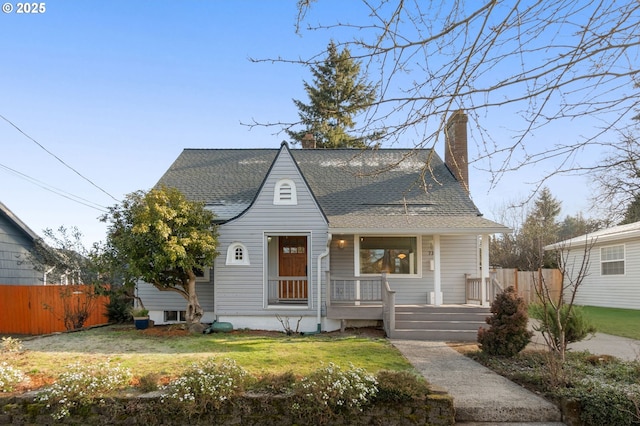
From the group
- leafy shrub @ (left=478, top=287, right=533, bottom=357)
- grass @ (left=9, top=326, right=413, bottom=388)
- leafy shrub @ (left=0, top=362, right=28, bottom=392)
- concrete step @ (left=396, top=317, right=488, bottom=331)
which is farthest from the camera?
concrete step @ (left=396, top=317, right=488, bottom=331)

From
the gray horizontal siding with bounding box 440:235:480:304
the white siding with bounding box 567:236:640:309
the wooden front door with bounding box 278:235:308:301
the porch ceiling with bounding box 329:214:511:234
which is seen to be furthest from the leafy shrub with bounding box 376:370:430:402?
the white siding with bounding box 567:236:640:309

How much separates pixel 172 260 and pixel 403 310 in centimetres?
623

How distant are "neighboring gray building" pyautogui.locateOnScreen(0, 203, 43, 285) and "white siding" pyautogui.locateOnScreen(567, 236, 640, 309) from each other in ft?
72.4

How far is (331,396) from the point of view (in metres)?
5.24

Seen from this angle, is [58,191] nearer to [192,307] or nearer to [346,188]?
[192,307]

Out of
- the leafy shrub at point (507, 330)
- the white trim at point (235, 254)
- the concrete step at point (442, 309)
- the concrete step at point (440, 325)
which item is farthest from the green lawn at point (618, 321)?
the white trim at point (235, 254)

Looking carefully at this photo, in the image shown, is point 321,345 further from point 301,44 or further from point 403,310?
point 301,44

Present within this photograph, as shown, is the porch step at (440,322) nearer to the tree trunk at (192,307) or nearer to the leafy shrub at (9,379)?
the tree trunk at (192,307)

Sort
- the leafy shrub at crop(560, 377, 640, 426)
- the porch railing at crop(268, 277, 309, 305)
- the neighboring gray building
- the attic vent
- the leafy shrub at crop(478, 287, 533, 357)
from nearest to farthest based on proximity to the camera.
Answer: the leafy shrub at crop(560, 377, 640, 426) → the leafy shrub at crop(478, 287, 533, 357) → the attic vent → the porch railing at crop(268, 277, 309, 305) → the neighboring gray building

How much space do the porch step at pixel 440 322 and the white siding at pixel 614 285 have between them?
9.07 meters

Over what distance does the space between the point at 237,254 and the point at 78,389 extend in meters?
7.27

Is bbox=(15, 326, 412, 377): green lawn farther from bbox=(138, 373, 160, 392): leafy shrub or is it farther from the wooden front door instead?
the wooden front door

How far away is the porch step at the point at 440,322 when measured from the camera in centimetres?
1084

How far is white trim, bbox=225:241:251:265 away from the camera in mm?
12438
